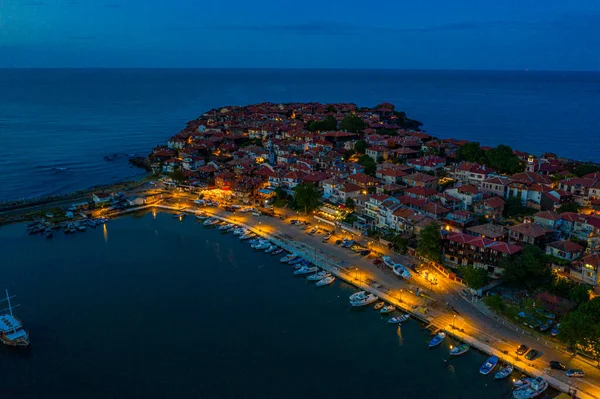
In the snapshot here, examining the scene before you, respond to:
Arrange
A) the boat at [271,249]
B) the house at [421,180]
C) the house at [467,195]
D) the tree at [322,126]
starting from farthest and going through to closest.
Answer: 1. the tree at [322,126]
2. the house at [421,180]
3. the house at [467,195]
4. the boat at [271,249]

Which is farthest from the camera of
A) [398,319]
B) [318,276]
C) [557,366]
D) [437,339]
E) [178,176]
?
[178,176]

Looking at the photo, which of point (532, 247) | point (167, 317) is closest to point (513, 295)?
point (532, 247)

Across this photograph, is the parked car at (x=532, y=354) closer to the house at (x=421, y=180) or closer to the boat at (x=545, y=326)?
the boat at (x=545, y=326)

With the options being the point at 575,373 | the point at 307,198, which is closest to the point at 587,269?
the point at 575,373

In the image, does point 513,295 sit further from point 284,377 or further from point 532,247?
point 284,377

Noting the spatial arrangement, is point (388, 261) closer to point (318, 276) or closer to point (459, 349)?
Result: point (318, 276)

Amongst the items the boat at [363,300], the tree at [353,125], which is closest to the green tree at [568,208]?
the boat at [363,300]
